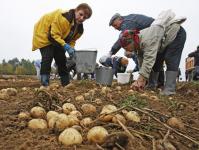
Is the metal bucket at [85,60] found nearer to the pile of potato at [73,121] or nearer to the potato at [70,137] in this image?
the pile of potato at [73,121]

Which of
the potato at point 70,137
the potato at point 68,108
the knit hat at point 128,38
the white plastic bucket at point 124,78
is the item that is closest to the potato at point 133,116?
the potato at point 68,108

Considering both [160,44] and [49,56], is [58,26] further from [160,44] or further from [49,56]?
[160,44]

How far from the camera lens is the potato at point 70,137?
2.24 m

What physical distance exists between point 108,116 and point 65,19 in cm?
389

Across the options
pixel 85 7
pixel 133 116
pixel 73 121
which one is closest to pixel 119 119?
pixel 133 116

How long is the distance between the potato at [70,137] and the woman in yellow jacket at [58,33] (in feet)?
13.8

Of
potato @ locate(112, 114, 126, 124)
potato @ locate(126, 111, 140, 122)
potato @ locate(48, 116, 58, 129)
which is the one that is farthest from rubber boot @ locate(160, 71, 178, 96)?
potato @ locate(48, 116, 58, 129)

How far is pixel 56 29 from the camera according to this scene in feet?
21.1

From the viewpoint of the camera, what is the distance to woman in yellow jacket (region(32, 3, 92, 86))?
638cm

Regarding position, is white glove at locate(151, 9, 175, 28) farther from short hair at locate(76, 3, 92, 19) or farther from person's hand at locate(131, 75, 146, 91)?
short hair at locate(76, 3, 92, 19)

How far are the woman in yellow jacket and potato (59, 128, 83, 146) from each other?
13.8 ft

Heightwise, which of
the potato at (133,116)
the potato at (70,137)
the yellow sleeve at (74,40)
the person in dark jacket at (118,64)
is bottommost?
the potato at (70,137)

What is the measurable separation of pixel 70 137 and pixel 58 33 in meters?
4.33

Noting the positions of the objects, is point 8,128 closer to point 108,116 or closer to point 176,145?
point 108,116
